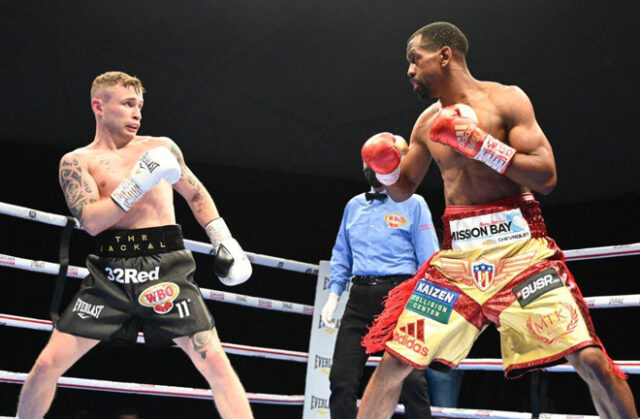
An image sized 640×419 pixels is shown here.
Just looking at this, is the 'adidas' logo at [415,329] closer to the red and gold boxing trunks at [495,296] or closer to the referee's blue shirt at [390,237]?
the red and gold boxing trunks at [495,296]

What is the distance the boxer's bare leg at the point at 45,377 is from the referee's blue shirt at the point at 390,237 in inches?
50.0

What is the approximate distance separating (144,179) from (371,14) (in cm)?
342

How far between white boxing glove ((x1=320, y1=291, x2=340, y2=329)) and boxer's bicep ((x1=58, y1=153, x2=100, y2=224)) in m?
1.26

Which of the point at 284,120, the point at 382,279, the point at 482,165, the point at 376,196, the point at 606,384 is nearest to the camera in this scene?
the point at 606,384

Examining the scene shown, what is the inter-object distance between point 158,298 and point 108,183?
0.40 m

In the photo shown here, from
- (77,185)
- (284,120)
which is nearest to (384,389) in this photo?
(77,185)

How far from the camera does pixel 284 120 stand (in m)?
5.09

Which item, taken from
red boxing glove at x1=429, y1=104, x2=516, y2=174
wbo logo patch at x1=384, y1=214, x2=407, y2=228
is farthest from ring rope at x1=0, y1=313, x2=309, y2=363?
red boxing glove at x1=429, y1=104, x2=516, y2=174

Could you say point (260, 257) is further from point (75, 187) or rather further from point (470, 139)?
point (470, 139)

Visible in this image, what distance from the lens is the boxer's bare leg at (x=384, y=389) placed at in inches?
71.4

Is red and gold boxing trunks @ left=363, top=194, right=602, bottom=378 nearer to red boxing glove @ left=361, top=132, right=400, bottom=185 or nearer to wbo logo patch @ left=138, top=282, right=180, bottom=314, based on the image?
red boxing glove @ left=361, top=132, right=400, bottom=185

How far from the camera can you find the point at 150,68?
4699mm

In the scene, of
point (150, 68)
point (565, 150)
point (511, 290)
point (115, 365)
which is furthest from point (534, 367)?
point (150, 68)

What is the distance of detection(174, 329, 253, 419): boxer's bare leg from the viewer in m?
1.87
